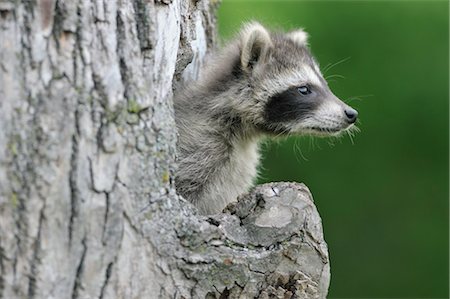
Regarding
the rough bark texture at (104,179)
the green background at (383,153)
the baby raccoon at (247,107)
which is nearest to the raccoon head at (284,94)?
the baby raccoon at (247,107)

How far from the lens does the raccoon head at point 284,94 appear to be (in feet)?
17.9

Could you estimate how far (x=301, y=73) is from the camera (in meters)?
5.59

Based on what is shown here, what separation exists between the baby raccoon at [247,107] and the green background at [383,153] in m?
3.01

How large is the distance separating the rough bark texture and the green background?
16.1 feet

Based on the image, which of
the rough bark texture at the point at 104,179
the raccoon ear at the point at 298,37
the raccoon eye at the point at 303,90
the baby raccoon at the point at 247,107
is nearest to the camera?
the rough bark texture at the point at 104,179

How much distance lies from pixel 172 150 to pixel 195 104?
168 cm

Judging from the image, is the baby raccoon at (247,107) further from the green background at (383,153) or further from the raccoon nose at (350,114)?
the green background at (383,153)

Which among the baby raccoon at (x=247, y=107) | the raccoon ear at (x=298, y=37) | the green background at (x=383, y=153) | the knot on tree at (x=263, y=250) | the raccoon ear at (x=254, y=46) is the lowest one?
the knot on tree at (x=263, y=250)

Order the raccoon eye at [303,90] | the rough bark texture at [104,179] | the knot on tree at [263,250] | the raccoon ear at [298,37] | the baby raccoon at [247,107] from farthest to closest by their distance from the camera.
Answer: the raccoon ear at [298,37] < the raccoon eye at [303,90] < the baby raccoon at [247,107] < the knot on tree at [263,250] < the rough bark texture at [104,179]

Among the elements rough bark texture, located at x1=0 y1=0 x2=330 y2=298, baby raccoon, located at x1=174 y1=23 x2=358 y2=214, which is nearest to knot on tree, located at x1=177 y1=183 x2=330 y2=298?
rough bark texture, located at x1=0 y1=0 x2=330 y2=298

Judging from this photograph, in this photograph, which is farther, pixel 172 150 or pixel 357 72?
pixel 357 72

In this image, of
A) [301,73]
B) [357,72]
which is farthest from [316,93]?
[357,72]

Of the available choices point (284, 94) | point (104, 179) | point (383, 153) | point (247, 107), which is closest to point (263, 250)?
point (104, 179)

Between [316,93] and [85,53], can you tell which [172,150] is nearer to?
[85,53]
